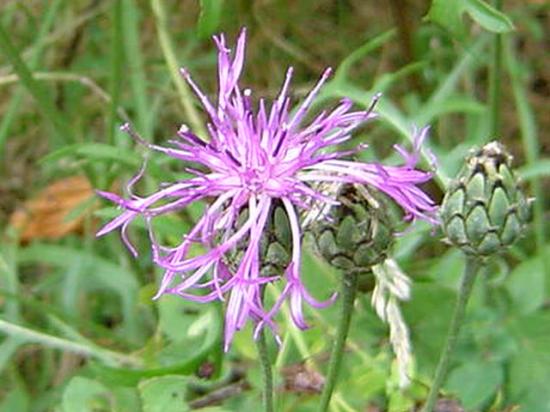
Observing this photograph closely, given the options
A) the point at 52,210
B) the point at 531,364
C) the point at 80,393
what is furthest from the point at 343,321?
the point at 52,210

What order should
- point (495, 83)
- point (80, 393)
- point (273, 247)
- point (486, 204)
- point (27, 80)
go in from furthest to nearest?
point (495, 83) < point (27, 80) < point (80, 393) < point (486, 204) < point (273, 247)

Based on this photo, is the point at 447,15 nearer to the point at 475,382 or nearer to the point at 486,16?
the point at 486,16

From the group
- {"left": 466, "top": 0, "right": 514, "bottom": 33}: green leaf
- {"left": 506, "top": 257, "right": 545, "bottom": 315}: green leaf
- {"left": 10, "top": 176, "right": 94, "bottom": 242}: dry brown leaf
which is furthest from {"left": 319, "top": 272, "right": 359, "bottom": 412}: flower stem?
{"left": 10, "top": 176, "right": 94, "bottom": 242}: dry brown leaf

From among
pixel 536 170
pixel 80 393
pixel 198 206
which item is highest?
pixel 536 170

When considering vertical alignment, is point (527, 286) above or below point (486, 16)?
below

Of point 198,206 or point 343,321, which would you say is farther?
point 198,206

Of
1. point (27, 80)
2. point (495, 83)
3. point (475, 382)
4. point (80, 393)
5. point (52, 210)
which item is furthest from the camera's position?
point (52, 210)

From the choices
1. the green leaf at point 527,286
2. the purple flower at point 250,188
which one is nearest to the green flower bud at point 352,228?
the purple flower at point 250,188

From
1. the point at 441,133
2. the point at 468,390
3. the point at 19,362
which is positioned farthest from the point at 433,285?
the point at 19,362
